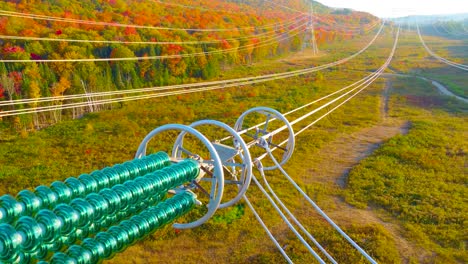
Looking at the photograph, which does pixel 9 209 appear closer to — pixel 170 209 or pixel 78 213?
pixel 78 213

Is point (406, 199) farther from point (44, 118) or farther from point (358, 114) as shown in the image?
point (44, 118)

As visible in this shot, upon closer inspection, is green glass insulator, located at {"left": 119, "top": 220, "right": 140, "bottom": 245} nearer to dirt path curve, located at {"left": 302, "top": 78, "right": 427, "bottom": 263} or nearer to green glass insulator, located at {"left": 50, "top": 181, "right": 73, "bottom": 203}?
green glass insulator, located at {"left": 50, "top": 181, "right": 73, "bottom": 203}

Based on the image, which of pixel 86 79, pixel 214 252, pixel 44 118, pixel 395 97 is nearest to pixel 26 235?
pixel 214 252

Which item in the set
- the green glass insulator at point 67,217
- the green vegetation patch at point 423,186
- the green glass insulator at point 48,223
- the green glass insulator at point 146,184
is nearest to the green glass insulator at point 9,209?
the green glass insulator at point 48,223

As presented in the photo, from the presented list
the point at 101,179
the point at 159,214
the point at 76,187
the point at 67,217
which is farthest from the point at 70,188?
the point at 159,214

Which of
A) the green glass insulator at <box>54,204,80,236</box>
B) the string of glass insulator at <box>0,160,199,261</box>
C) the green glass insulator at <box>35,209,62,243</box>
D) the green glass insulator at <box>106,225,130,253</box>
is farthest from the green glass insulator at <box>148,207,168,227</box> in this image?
the green glass insulator at <box>35,209,62,243</box>

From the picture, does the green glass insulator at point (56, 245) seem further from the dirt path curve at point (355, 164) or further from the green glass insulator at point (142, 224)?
the dirt path curve at point (355, 164)
